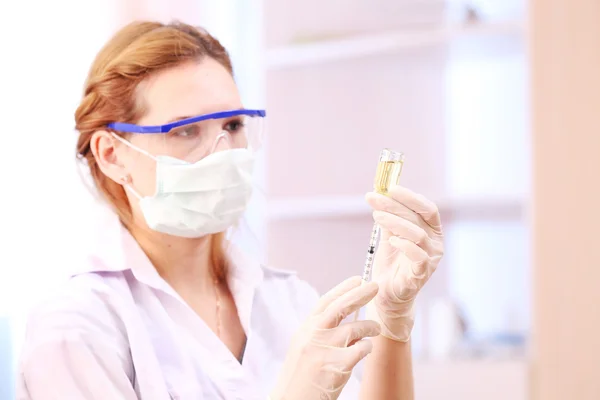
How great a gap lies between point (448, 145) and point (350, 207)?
0.42 meters

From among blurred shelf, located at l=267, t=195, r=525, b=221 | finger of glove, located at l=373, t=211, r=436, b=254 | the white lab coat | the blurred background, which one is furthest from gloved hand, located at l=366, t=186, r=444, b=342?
blurred shelf, located at l=267, t=195, r=525, b=221

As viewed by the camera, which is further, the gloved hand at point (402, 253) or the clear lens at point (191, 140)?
the clear lens at point (191, 140)

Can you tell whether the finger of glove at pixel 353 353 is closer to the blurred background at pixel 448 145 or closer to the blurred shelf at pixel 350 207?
the blurred background at pixel 448 145

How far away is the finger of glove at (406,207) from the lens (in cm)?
122

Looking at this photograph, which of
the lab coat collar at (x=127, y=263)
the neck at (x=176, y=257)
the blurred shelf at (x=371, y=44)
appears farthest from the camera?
the blurred shelf at (x=371, y=44)

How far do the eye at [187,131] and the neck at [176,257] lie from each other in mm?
183

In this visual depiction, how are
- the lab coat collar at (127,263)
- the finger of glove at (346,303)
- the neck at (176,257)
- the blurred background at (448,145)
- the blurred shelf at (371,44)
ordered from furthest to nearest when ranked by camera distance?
the blurred shelf at (371,44) < the blurred background at (448,145) < the neck at (176,257) < the lab coat collar at (127,263) < the finger of glove at (346,303)

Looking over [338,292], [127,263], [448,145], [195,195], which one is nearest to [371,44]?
[448,145]

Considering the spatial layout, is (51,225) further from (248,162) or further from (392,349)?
(392,349)

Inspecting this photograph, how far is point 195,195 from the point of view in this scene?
4.80 ft

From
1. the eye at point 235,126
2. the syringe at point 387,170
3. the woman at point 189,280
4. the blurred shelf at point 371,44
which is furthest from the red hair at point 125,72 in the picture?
the blurred shelf at point 371,44

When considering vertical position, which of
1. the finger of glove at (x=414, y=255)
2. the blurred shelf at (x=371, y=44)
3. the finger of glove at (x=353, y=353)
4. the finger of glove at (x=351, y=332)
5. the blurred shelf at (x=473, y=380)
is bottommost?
the blurred shelf at (x=473, y=380)

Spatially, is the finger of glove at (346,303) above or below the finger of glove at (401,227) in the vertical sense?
below

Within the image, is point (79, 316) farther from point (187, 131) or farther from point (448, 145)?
point (448, 145)
